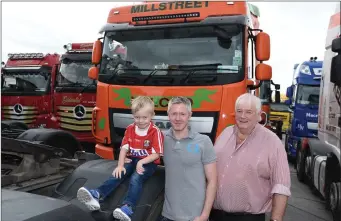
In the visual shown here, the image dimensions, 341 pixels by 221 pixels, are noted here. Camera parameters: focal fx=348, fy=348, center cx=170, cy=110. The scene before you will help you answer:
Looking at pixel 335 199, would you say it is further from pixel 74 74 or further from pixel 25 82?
pixel 25 82

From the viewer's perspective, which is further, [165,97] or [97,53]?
[97,53]

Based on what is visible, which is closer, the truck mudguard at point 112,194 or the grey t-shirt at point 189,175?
the grey t-shirt at point 189,175

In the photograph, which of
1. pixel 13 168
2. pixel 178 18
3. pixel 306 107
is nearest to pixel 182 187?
pixel 13 168

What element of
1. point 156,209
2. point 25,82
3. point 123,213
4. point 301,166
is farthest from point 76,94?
point 123,213

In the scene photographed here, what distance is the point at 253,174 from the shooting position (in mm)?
2451

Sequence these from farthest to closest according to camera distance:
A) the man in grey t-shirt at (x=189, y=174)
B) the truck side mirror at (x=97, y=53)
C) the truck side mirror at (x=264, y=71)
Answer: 1. the truck side mirror at (x=97, y=53)
2. the truck side mirror at (x=264, y=71)
3. the man in grey t-shirt at (x=189, y=174)

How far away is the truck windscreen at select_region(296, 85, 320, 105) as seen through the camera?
31.4 ft

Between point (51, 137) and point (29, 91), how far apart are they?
5.24m

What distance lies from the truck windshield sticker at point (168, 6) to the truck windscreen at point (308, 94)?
18.9 ft

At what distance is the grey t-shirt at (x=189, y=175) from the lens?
92.9 inches

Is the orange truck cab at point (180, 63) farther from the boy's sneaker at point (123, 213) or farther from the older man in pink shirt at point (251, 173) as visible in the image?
the boy's sneaker at point (123, 213)

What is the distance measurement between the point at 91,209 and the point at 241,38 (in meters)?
3.25

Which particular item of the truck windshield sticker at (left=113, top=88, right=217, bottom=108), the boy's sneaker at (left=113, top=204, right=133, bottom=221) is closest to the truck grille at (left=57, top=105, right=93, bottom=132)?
the truck windshield sticker at (left=113, top=88, right=217, bottom=108)

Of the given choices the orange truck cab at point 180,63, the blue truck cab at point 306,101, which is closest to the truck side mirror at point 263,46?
the orange truck cab at point 180,63
